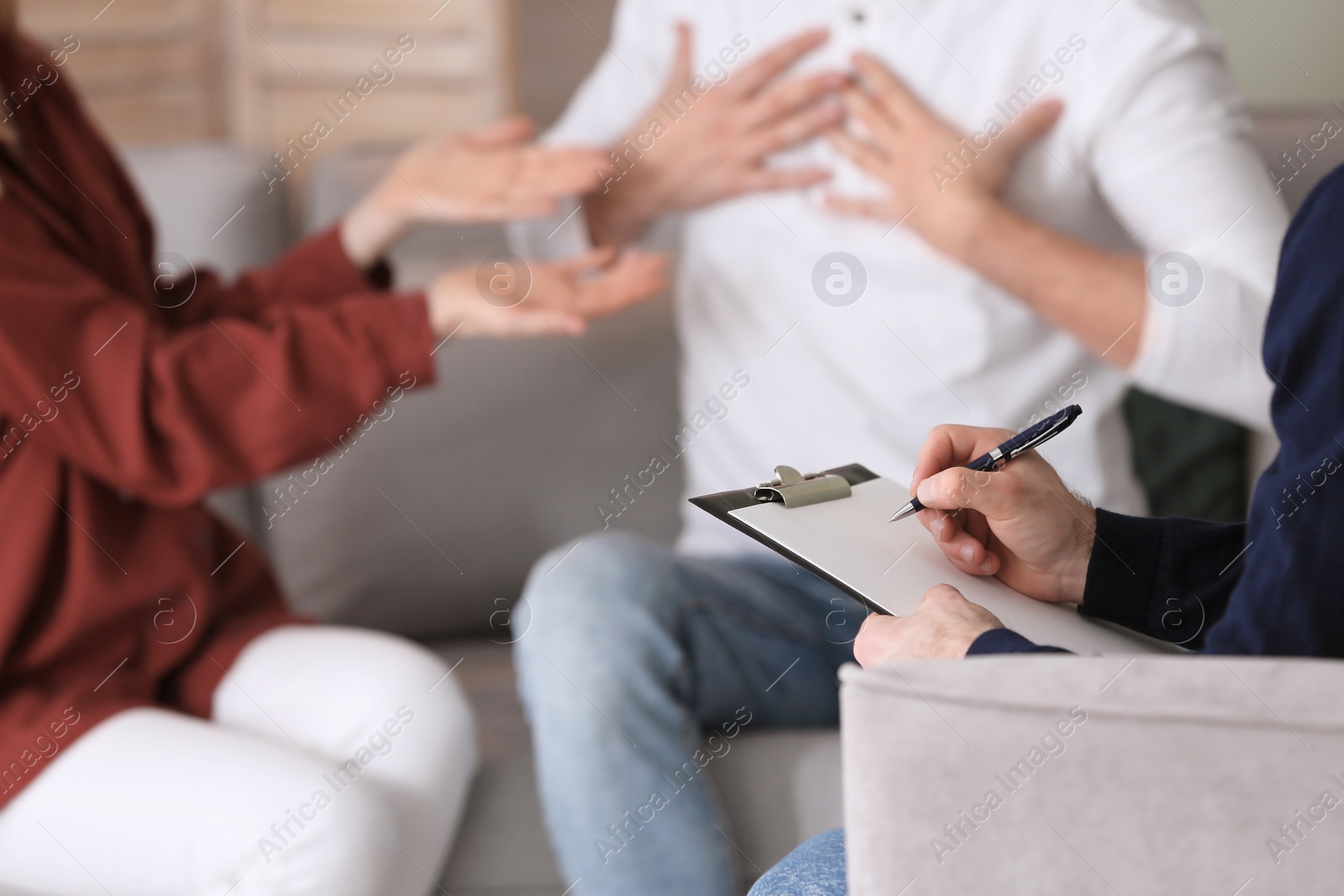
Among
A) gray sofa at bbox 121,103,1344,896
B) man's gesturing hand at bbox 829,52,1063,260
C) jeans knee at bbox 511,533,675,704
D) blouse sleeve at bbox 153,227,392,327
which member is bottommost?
gray sofa at bbox 121,103,1344,896

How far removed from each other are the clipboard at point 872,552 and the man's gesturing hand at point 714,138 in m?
0.69

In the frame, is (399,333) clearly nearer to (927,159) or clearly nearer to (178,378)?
(178,378)

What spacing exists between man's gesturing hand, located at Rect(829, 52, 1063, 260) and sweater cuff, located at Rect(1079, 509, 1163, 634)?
1.81 ft

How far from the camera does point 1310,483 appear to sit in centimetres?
48

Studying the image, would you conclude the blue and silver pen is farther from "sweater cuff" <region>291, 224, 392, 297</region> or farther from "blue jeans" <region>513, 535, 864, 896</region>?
"sweater cuff" <region>291, 224, 392, 297</region>

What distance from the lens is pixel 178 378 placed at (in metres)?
0.92

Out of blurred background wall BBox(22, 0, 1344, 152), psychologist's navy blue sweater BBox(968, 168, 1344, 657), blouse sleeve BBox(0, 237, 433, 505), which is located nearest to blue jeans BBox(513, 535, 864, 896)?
blouse sleeve BBox(0, 237, 433, 505)

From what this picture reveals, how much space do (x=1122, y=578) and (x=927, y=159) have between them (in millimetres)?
634

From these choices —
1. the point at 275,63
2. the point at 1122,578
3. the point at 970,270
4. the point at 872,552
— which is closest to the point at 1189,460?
the point at 970,270

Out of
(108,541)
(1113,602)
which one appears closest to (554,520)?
(108,541)

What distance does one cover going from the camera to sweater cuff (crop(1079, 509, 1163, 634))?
572 millimetres

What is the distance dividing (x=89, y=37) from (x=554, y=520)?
140cm

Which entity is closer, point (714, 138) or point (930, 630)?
point (930, 630)

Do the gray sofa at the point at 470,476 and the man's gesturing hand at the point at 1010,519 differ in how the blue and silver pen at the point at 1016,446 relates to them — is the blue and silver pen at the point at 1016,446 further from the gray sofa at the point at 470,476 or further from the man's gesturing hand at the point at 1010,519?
the gray sofa at the point at 470,476
